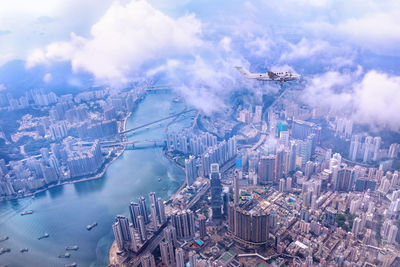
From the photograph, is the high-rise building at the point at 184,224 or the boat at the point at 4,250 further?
the boat at the point at 4,250

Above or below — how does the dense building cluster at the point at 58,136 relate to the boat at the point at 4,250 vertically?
above

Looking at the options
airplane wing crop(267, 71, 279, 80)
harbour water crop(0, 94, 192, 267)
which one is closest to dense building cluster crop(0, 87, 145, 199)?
harbour water crop(0, 94, 192, 267)

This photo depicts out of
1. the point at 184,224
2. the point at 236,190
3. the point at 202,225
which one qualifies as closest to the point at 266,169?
the point at 236,190

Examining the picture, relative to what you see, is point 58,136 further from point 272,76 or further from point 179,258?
point 272,76

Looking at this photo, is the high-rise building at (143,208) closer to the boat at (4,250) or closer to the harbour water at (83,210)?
the harbour water at (83,210)

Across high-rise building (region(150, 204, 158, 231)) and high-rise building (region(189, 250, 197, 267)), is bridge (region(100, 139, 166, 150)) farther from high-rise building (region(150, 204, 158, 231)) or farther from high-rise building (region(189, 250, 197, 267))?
high-rise building (region(189, 250, 197, 267))

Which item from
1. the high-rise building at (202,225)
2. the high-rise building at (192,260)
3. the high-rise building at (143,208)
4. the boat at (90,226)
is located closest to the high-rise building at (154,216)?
the high-rise building at (143,208)

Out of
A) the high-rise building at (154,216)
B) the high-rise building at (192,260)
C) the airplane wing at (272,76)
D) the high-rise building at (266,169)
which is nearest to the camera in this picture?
the high-rise building at (192,260)

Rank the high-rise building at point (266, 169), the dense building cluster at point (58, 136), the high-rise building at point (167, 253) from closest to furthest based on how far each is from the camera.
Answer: the high-rise building at point (167, 253)
the high-rise building at point (266, 169)
the dense building cluster at point (58, 136)
